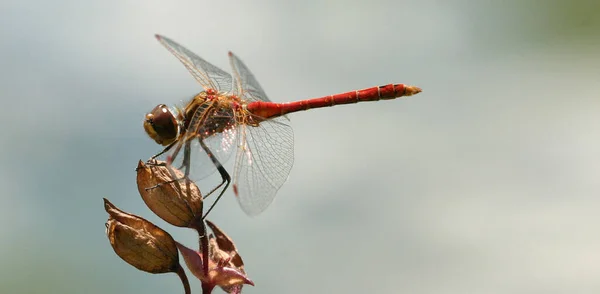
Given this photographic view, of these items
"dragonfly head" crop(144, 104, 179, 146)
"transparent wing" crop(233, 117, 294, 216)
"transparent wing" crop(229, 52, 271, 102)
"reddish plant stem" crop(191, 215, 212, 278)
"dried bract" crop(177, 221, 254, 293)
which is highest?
"transparent wing" crop(229, 52, 271, 102)

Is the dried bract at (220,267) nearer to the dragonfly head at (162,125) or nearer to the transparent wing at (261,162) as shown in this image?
the transparent wing at (261,162)

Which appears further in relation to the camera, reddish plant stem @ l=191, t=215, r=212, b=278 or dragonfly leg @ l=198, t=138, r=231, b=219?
dragonfly leg @ l=198, t=138, r=231, b=219

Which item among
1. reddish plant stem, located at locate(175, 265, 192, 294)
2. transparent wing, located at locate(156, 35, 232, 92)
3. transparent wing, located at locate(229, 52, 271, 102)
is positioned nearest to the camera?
reddish plant stem, located at locate(175, 265, 192, 294)

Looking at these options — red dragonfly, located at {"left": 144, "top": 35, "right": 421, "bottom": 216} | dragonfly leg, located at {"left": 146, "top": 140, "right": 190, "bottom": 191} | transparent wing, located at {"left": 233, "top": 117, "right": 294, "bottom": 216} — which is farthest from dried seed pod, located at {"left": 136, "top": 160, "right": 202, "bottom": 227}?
transparent wing, located at {"left": 233, "top": 117, "right": 294, "bottom": 216}

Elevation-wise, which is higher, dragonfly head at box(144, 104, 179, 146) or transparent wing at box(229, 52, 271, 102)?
transparent wing at box(229, 52, 271, 102)

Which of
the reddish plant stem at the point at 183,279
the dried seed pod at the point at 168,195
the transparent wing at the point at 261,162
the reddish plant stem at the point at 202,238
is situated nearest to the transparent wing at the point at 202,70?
the transparent wing at the point at 261,162

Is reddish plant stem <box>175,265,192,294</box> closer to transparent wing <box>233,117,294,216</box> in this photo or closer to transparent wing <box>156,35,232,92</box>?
transparent wing <box>233,117,294,216</box>

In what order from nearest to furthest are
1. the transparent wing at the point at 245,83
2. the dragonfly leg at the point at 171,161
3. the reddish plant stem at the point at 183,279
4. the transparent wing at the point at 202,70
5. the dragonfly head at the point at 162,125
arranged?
the reddish plant stem at the point at 183,279 < the dragonfly leg at the point at 171,161 < the dragonfly head at the point at 162,125 < the transparent wing at the point at 202,70 < the transparent wing at the point at 245,83

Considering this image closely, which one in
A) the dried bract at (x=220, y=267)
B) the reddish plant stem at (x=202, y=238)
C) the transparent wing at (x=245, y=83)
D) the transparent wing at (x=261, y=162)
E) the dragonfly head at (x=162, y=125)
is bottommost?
the dried bract at (x=220, y=267)
